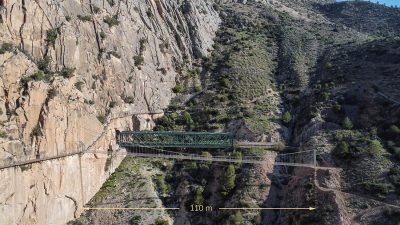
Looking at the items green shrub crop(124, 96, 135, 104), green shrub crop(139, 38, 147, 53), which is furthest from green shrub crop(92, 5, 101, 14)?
green shrub crop(124, 96, 135, 104)

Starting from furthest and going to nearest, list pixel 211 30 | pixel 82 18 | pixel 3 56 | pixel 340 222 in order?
pixel 211 30
pixel 82 18
pixel 3 56
pixel 340 222

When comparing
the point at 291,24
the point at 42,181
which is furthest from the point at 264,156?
the point at 291,24

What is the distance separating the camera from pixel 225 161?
176 ft

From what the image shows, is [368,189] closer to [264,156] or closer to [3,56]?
[264,156]

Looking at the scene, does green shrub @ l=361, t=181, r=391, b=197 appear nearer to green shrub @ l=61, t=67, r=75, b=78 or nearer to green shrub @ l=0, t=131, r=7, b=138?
green shrub @ l=61, t=67, r=75, b=78

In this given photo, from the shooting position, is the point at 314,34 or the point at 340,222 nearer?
the point at 340,222

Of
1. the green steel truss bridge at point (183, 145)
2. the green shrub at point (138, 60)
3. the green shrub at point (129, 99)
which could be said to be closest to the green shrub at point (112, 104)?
the green shrub at point (129, 99)

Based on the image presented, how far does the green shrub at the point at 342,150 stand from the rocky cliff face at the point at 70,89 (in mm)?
23370

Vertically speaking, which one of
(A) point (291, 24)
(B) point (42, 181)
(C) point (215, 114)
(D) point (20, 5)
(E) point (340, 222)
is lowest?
(E) point (340, 222)

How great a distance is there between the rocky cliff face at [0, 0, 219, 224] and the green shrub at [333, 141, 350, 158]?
23.4 m

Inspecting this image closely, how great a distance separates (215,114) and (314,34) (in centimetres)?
3096

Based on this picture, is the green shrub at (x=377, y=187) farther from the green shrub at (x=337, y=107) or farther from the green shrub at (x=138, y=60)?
the green shrub at (x=138, y=60)

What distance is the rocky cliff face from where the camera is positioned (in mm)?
43000

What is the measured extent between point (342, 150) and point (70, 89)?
28425 millimetres
